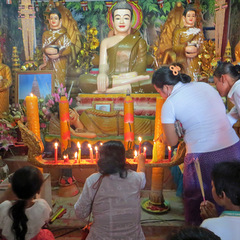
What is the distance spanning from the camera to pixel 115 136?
12.6ft

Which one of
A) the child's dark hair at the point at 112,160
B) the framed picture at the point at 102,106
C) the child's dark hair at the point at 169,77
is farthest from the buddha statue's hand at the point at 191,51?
the child's dark hair at the point at 112,160

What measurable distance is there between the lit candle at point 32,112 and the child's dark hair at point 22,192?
1044mm

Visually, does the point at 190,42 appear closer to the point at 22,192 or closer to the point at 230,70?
the point at 230,70

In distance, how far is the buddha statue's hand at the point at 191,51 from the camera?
4.65 meters

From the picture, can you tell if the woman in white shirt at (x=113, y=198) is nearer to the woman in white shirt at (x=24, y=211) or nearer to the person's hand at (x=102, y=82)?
the woman in white shirt at (x=24, y=211)

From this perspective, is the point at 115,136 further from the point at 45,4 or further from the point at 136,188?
the point at 45,4

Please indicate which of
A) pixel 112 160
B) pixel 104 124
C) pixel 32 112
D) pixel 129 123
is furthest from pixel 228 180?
pixel 104 124

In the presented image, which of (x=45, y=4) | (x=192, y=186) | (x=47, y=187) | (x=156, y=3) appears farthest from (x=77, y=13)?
(x=192, y=186)

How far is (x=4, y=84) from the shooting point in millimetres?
4391

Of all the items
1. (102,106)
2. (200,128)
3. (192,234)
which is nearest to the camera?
(192,234)

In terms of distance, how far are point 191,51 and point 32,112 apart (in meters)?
3.12

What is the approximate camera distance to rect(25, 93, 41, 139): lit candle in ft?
8.21

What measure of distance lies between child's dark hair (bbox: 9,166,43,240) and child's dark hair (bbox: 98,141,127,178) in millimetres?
372

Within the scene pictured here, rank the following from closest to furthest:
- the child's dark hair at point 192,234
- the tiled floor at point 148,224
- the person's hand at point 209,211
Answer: the child's dark hair at point 192,234 < the person's hand at point 209,211 < the tiled floor at point 148,224
